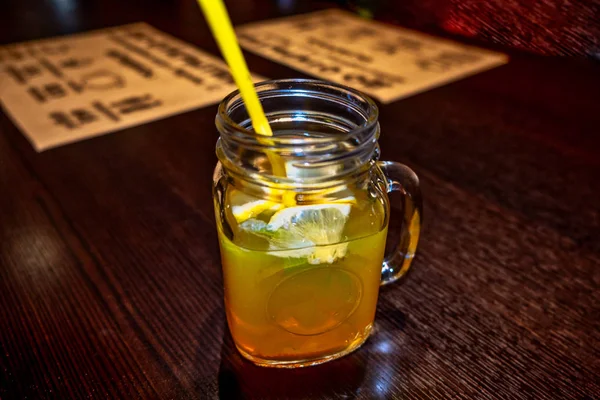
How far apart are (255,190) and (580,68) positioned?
0.99 meters

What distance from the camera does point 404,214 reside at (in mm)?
528

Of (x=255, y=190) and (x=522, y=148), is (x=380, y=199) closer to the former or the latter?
(x=255, y=190)

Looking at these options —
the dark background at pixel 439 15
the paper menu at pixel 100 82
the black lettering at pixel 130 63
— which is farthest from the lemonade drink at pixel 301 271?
the black lettering at pixel 130 63

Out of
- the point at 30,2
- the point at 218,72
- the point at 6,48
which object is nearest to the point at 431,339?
the point at 218,72

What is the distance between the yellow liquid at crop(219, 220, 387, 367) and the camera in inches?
17.0

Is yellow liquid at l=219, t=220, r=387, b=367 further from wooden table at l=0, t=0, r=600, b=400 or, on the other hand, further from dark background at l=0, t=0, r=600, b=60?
dark background at l=0, t=0, r=600, b=60

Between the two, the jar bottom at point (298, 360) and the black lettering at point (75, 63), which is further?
the black lettering at point (75, 63)

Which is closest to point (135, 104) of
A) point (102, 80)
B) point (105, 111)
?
point (105, 111)

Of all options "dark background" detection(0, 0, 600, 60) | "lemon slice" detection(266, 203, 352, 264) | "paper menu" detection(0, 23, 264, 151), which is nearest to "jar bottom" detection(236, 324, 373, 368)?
"lemon slice" detection(266, 203, 352, 264)

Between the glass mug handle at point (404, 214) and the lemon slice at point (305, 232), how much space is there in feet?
0.27

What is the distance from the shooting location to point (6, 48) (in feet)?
4.08

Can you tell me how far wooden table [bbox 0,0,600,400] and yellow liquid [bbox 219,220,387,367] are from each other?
20mm

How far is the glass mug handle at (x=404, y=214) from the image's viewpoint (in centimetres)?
49

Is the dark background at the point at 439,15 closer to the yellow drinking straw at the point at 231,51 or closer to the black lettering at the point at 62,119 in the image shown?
the black lettering at the point at 62,119
